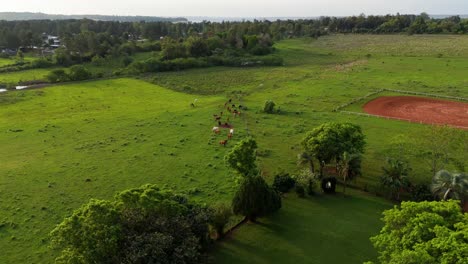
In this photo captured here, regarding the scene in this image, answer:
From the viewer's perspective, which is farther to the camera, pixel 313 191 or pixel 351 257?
pixel 313 191

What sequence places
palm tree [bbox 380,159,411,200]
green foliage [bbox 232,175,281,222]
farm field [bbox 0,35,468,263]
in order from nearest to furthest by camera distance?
green foliage [bbox 232,175,281,222] < farm field [bbox 0,35,468,263] < palm tree [bbox 380,159,411,200]

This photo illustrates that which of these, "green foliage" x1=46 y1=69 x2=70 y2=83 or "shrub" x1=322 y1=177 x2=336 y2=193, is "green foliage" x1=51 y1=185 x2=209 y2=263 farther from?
"green foliage" x1=46 y1=69 x2=70 y2=83

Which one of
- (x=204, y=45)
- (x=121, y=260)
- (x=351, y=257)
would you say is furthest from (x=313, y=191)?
(x=204, y=45)

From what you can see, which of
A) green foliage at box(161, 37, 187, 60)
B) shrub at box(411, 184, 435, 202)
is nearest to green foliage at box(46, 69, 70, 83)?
green foliage at box(161, 37, 187, 60)

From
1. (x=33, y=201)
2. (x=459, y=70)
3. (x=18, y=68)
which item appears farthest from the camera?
(x=18, y=68)

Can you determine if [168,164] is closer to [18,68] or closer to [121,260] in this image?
[121,260]

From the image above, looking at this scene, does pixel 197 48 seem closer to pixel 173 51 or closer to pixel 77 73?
pixel 173 51
